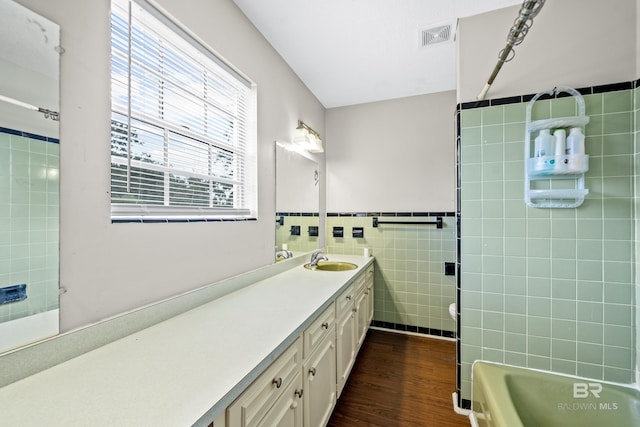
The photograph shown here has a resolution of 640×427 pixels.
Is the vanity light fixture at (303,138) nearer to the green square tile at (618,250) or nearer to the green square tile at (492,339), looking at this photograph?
the green square tile at (492,339)

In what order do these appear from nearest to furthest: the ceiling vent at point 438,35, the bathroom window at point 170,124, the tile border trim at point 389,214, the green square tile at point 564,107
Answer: the bathroom window at point 170,124, the green square tile at point 564,107, the ceiling vent at point 438,35, the tile border trim at point 389,214

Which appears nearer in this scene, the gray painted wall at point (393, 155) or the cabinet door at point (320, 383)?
the cabinet door at point (320, 383)

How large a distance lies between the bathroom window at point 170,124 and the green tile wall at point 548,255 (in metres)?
1.48

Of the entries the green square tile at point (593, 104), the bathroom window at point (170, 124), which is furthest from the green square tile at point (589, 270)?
the bathroom window at point (170, 124)

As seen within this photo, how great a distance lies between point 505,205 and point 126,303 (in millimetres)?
1982

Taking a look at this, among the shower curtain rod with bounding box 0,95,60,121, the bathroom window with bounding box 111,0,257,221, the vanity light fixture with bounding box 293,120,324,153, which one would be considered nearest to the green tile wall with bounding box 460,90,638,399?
the vanity light fixture with bounding box 293,120,324,153

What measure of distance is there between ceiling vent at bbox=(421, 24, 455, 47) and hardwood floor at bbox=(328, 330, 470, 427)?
2.53 meters

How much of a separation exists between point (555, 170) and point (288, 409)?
1.72 metres

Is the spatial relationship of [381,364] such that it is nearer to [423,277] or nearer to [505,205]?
[423,277]

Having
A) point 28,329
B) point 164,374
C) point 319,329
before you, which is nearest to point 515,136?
point 319,329

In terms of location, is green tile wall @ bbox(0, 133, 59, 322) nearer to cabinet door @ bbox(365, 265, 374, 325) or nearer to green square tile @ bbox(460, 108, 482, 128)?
green square tile @ bbox(460, 108, 482, 128)

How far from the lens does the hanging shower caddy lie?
135cm

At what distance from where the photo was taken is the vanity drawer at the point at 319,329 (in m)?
1.18

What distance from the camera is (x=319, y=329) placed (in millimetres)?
1322
